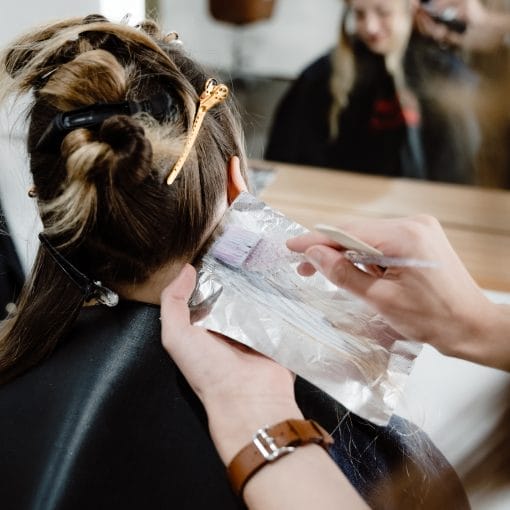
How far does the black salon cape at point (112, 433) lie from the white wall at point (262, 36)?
153cm

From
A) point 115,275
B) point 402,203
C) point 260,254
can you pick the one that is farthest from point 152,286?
point 402,203

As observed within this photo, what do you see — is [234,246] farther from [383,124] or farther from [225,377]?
[383,124]

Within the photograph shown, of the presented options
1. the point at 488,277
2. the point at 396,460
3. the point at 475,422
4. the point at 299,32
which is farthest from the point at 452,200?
the point at 475,422

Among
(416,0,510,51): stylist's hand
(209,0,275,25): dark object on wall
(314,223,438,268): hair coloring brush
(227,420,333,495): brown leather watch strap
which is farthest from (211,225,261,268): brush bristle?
(209,0,275,25): dark object on wall

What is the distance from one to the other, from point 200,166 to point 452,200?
55.5 inches

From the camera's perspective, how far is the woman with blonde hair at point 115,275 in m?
0.80

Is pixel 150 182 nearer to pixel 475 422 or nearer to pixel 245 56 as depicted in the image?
pixel 475 422

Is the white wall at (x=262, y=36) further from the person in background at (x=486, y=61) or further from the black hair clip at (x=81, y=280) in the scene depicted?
the black hair clip at (x=81, y=280)

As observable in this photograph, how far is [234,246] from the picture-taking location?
904mm

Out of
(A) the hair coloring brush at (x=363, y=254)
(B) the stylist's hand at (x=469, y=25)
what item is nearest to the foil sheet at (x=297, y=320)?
(A) the hair coloring brush at (x=363, y=254)

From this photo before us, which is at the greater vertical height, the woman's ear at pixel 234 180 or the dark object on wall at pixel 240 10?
the woman's ear at pixel 234 180

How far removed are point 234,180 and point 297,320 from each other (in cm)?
21

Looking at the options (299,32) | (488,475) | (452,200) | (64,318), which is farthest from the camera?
(299,32)

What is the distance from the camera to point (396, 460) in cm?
100
